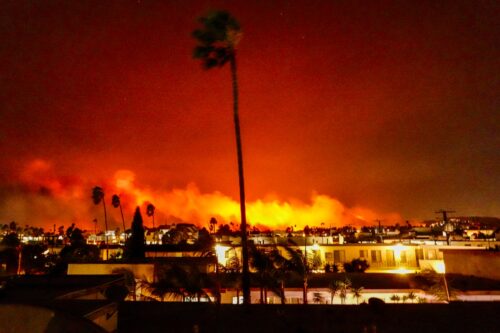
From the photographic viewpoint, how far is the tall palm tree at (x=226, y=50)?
18.9 meters

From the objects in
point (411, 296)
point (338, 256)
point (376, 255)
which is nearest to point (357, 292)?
point (411, 296)

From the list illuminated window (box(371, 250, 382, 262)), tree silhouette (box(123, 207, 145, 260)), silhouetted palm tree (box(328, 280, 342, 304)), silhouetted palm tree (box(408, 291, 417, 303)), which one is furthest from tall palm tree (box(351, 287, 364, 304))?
tree silhouette (box(123, 207, 145, 260))

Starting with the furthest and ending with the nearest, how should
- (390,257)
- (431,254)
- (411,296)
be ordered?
1. (390,257)
2. (431,254)
3. (411,296)

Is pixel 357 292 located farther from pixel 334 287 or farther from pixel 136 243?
pixel 136 243

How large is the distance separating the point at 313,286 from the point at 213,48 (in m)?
16.4

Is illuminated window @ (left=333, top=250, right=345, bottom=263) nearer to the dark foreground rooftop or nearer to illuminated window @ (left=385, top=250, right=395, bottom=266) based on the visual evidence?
illuminated window @ (left=385, top=250, right=395, bottom=266)

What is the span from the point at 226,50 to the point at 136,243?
3437 centimetres

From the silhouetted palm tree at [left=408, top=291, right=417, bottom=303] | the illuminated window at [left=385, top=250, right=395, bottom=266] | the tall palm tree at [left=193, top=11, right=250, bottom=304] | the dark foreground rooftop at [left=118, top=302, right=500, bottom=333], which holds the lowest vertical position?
the silhouetted palm tree at [left=408, top=291, right=417, bottom=303]

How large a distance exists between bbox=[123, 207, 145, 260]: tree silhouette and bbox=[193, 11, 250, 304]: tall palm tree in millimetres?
28327

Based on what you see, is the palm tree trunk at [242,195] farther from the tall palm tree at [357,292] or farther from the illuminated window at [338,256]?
the illuminated window at [338,256]

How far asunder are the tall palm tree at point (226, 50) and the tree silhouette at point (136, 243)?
28327 mm

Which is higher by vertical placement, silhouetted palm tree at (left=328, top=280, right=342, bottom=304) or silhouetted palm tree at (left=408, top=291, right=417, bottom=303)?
silhouetted palm tree at (left=328, top=280, right=342, bottom=304)

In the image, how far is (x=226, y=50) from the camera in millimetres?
20094

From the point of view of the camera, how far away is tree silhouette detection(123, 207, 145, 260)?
46.2m
